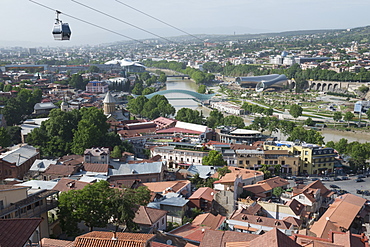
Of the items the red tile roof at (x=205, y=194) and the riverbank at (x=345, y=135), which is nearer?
the red tile roof at (x=205, y=194)

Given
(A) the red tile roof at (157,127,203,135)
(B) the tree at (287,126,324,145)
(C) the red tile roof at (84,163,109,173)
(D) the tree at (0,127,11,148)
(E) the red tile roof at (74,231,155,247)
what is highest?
(E) the red tile roof at (74,231,155,247)

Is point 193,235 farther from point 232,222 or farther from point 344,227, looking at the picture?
point 344,227

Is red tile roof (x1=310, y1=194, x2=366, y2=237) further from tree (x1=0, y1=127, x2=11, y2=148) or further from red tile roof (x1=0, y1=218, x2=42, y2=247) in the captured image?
tree (x1=0, y1=127, x2=11, y2=148)

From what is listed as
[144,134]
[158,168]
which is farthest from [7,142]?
[158,168]

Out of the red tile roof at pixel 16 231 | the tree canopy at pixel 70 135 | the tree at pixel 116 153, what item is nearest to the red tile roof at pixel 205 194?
the tree at pixel 116 153

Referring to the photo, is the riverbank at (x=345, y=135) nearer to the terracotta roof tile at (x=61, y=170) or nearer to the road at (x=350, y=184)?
the road at (x=350, y=184)

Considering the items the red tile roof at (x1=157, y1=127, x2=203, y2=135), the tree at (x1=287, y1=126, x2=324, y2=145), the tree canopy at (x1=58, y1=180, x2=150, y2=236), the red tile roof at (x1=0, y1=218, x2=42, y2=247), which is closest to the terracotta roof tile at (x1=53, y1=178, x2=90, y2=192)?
the tree canopy at (x1=58, y1=180, x2=150, y2=236)
